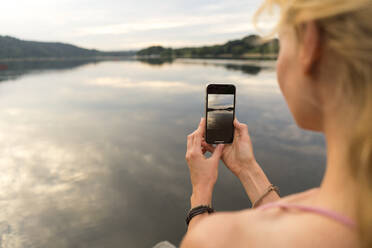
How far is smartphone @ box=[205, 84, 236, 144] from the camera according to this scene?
233 centimetres

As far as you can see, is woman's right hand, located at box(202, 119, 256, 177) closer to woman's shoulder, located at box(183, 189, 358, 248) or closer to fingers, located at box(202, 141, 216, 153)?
fingers, located at box(202, 141, 216, 153)

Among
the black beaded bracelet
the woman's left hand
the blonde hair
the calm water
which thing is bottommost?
the calm water

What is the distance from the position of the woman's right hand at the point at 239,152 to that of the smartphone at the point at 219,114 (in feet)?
0.17

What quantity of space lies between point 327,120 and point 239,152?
140cm

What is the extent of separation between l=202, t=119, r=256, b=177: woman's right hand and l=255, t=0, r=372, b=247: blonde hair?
140 cm

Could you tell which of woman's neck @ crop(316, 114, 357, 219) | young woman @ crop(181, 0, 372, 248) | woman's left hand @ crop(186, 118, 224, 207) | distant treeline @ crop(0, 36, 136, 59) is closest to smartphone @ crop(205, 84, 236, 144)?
woman's left hand @ crop(186, 118, 224, 207)

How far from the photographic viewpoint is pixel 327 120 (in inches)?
33.4

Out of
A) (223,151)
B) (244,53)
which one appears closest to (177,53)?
(244,53)

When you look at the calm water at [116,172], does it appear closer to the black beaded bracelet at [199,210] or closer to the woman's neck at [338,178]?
the black beaded bracelet at [199,210]

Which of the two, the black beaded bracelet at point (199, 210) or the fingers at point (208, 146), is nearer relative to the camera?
the black beaded bracelet at point (199, 210)

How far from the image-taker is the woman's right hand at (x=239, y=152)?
2.17 m

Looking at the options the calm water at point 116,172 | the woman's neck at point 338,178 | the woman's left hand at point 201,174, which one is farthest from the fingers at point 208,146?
the calm water at point 116,172

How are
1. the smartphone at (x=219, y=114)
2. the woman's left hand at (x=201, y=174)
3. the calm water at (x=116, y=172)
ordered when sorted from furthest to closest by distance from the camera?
the calm water at (x=116, y=172), the smartphone at (x=219, y=114), the woman's left hand at (x=201, y=174)

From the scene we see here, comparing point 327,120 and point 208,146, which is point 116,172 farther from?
point 327,120
